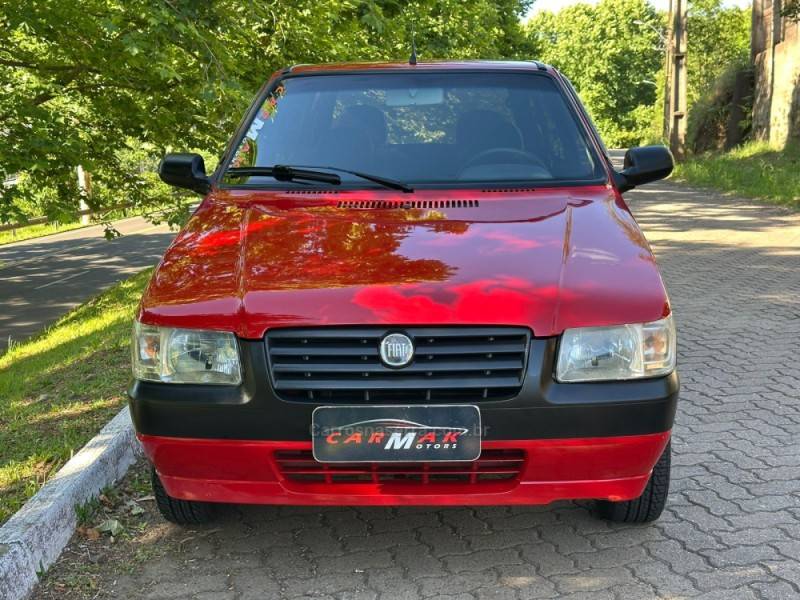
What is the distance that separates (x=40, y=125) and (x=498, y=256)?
870 cm

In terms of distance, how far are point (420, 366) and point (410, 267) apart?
1.23 feet

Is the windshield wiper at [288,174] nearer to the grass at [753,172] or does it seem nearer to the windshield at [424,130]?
the windshield at [424,130]

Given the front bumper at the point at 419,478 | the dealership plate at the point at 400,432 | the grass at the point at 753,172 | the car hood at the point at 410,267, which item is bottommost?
the grass at the point at 753,172

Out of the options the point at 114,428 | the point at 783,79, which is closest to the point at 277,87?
the point at 114,428

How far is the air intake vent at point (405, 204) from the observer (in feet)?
12.3

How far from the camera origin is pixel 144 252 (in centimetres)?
2384

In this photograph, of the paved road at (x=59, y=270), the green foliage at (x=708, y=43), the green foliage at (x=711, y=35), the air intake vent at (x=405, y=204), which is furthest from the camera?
the green foliage at (x=711, y=35)

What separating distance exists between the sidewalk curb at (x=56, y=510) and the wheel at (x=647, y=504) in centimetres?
203

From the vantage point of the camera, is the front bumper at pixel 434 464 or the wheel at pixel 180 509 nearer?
the front bumper at pixel 434 464

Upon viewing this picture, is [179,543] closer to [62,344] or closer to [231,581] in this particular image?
[231,581]

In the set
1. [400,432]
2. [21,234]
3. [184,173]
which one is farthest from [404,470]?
[21,234]

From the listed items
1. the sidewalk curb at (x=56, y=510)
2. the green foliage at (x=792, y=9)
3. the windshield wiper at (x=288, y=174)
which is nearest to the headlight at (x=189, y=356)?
the sidewalk curb at (x=56, y=510)

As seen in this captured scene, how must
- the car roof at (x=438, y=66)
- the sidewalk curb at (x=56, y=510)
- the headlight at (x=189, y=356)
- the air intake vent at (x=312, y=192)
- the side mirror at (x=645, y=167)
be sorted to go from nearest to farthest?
1. the headlight at (x=189, y=356)
2. the sidewalk curb at (x=56, y=510)
3. the air intake vent at (x=312, y=192)
4. the side mirror at (x=645, y=167)
5. the car roof at (x=438, y=66)

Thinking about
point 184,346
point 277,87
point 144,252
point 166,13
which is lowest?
point 144,252
